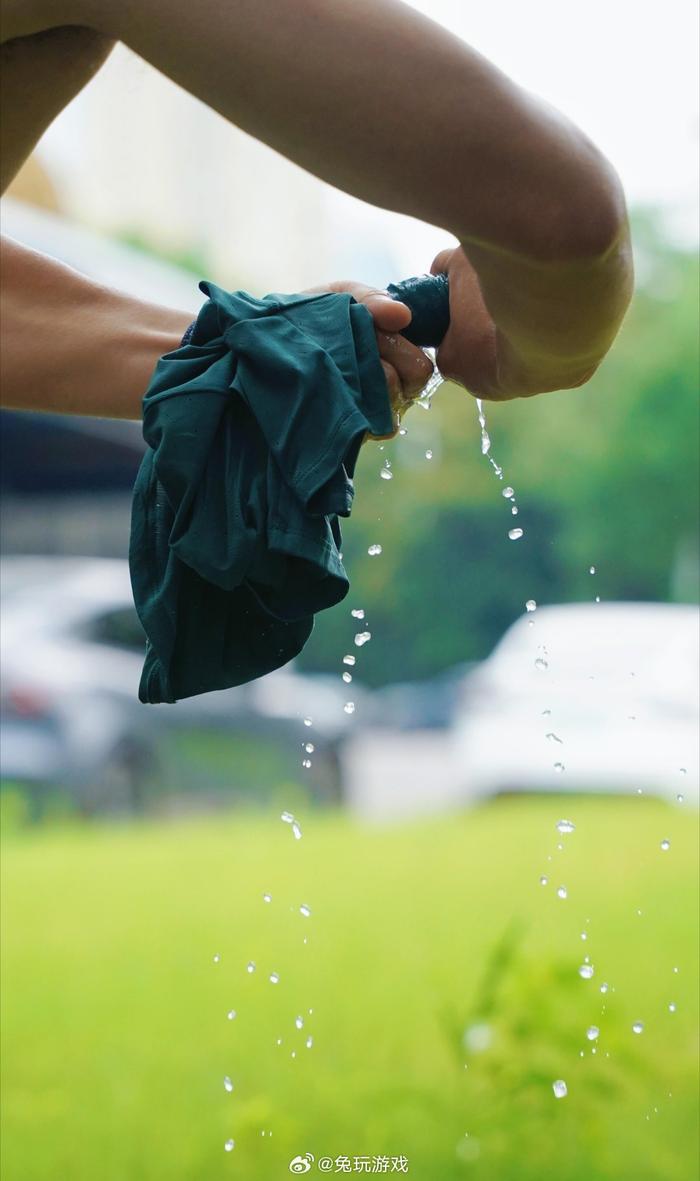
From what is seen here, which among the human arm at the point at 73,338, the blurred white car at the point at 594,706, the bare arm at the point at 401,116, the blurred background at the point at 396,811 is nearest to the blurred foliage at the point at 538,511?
the blurred background at the point at 396,811

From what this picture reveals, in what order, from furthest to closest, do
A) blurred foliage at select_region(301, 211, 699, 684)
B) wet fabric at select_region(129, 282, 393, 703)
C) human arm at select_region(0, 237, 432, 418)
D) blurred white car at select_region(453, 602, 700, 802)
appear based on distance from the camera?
blurred foliage at select_region(301, 211, 699, 684), blurred white car at select_region(453, 602, 700, 802), human arm at select_region(0, 237, 432, 418), wet fabric at select_region(129, 282, 393, 703)

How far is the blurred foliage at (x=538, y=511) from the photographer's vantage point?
38.9 feet

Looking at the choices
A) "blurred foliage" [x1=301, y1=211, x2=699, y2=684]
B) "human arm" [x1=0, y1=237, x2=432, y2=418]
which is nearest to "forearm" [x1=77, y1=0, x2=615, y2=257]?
"human arm" [x1=0, y1=237, x2=432, y2=418]

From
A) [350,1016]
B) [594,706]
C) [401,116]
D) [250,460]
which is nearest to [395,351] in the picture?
[250,460]

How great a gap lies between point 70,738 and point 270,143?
6.11 metres

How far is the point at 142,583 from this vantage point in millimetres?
991

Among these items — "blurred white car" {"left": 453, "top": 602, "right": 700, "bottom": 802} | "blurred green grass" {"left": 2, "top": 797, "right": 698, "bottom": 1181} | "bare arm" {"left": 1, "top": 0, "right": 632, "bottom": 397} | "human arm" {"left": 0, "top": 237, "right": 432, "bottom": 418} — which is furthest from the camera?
"blurred white car" {"left": 453, "top": 602, "right": 700, "bottom": 802}

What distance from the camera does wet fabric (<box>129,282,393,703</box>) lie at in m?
0.89

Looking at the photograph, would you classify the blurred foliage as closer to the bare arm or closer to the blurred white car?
the blurred white car

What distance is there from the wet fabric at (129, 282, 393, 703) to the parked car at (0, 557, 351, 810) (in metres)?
4.80

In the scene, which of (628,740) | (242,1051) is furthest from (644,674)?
(242,1051)

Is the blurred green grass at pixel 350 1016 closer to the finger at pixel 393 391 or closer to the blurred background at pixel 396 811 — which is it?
the blurred background at pixel 396 811

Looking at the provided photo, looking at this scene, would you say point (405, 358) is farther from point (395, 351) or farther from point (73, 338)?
point (73, 338)

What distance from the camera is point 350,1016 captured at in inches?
107
